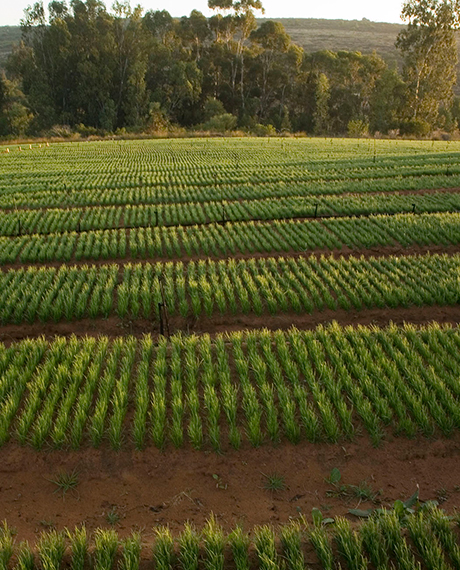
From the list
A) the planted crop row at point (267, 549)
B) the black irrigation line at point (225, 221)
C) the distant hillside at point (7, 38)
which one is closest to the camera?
the planted crop row at point (267, 549)

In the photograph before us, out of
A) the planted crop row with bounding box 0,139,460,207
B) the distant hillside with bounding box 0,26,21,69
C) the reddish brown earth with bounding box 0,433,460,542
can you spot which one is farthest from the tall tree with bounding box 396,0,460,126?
the distant hillside with bounding box 0,26,21,69

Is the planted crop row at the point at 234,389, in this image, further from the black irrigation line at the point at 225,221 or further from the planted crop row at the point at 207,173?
the planted crop row at the point at 207,173

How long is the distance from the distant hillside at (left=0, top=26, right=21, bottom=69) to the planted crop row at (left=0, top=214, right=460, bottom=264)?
100204 millimetres

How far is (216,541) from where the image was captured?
134 inches

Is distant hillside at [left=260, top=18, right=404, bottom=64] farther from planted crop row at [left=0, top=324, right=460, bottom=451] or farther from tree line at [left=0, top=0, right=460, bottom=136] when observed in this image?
planted crop row at [left=0, top=324, right=460, bottom=451]

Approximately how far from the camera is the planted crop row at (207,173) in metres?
17.9

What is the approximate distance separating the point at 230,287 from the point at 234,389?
10.8ft

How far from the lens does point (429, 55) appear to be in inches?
2009

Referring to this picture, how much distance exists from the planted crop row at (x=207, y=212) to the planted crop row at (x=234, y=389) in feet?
25.5

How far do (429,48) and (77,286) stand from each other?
56.0m

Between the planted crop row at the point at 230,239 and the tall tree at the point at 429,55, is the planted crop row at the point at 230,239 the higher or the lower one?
the lower one

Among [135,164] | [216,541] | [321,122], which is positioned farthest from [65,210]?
[321,122]

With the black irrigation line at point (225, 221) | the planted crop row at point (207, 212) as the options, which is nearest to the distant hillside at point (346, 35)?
the planted crop row at point (207, 212)

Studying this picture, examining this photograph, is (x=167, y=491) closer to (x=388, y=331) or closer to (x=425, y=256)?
(x=388, y=331)
